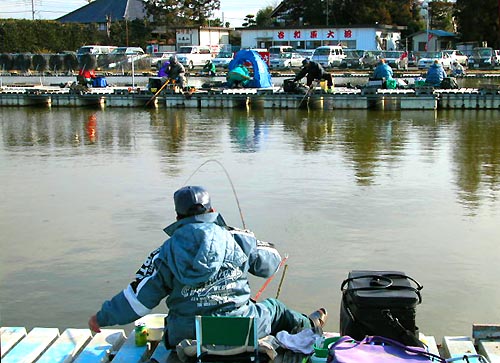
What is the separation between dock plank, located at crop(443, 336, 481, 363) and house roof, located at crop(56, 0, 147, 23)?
5443cm

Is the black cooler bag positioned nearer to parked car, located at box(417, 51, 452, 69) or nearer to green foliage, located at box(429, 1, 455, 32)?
parked car, located at box(417, 51, 452, 69)

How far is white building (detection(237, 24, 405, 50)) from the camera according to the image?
1821 inches

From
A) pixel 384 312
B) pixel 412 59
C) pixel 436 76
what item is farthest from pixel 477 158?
pixel 412 59

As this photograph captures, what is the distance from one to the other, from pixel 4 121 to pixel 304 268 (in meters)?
13.9

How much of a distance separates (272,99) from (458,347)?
16241 millimetres

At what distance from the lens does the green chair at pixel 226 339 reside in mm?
3121

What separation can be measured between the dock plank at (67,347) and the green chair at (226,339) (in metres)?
0.94

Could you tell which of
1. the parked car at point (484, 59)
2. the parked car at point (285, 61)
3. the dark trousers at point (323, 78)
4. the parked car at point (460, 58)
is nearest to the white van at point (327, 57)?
the parked car at point (285, 61)

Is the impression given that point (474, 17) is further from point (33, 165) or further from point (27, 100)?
point (33, 165)

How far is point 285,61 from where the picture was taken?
37.8 meters

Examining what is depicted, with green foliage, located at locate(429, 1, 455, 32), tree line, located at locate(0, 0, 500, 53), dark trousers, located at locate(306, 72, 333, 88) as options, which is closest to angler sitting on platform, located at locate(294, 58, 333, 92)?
dark trousers, located at locate(306, 72, 333, 88)

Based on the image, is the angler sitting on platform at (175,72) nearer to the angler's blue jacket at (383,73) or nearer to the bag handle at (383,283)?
the angler's blue jacket at (383,73)

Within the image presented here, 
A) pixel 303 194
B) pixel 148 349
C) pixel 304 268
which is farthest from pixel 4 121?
pixel 148 349

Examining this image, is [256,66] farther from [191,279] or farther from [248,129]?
[191,279]
